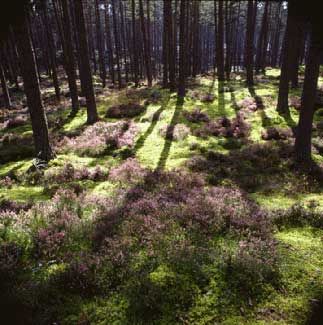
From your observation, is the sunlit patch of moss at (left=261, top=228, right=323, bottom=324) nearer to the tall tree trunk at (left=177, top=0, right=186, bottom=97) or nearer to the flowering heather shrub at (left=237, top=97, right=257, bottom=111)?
the flowering heather shrub at (left=237, top=97, right=257, bottom=111)

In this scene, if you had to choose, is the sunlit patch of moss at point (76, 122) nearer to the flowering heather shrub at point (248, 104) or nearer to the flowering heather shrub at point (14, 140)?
the flowering heather shrub at point (14, 140)

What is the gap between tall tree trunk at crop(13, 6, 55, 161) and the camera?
12109 mm

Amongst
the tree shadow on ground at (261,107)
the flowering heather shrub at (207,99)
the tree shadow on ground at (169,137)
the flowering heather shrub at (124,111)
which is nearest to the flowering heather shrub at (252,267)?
the tree shadow on ground at (169,137)

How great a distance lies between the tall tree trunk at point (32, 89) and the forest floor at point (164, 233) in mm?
818

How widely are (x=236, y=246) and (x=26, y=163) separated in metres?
10.7

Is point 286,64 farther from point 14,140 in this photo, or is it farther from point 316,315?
point 14,140

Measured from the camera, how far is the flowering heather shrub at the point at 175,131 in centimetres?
1699

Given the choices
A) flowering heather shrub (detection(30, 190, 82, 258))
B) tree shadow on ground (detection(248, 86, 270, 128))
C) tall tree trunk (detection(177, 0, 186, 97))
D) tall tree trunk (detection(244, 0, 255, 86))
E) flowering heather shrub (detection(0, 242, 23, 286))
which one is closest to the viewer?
flowering heather shrub (detection(0, 242, 23, 286))

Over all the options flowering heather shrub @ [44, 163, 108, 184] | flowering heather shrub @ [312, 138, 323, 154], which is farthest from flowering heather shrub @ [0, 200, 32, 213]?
flowering heather shrub @ [312, 138, 323, 154]

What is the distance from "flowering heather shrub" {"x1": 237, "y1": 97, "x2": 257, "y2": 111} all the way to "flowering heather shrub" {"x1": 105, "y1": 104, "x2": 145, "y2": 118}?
281 inches

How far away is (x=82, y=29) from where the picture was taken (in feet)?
60.2

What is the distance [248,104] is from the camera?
22.3 meters

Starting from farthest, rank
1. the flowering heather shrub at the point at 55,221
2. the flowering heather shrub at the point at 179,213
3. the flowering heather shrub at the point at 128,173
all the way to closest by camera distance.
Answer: the flowering heather shrub at the point at 128,173
the flowering heather shrub at the point at 179,213
the flowering heather shrub at the point at 55,221

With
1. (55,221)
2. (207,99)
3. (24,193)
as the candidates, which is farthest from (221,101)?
(55,221)
